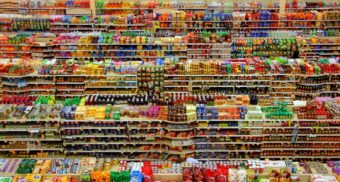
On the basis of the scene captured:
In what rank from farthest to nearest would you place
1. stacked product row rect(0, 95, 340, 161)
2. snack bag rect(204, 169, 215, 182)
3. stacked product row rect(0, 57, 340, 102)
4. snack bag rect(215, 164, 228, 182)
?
stacked product row rect(0, 57, 340, 102), stacked product row rect(0, 95, 340, 161), snack bag rect(215, 164, 228, 182), snack bag rect(204, 169, 215, 182)

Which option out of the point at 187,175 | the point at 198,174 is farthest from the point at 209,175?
the point at 187,175

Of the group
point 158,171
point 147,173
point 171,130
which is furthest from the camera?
point 171,130

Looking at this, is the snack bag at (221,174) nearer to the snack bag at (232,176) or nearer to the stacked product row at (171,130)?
the snack bag at (232,176)

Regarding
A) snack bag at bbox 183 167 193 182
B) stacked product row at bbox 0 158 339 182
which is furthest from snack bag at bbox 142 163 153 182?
snack bag at bbox 183 167 193 182

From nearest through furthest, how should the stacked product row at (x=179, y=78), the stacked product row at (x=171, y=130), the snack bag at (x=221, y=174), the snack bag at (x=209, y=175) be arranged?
the snack bag at (x=209, y=175) → the snack bag at (x=221, y=174) → the stacked product row at (x=171, y=130) → the stacked product row at (x=179, y=78)

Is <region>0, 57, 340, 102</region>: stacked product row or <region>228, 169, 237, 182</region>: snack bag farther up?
<region>0, 57, 340, 102</region>: stacked product row

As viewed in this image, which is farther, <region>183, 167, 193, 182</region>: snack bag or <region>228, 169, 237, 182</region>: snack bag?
<region>228, 169, 237, 182</region>: snack bag

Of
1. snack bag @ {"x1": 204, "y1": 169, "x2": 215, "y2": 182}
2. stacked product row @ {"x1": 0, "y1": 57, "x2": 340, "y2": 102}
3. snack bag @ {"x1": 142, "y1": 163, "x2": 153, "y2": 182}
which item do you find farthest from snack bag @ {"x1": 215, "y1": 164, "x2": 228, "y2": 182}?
stacked product row @ {"x1": 0, "y1": 57, "x2": 340, "y2": 102}

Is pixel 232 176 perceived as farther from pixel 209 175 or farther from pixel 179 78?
pixel 179 78

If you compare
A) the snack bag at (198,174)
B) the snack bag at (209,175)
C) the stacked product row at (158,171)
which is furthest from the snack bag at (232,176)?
the snack bag at (198,174)

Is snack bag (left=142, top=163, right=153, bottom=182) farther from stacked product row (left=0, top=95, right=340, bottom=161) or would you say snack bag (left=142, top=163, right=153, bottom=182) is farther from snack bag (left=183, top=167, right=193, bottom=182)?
stacked product row (left=0, top=95, right=340, bottom=161)

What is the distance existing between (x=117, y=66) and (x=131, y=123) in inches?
140

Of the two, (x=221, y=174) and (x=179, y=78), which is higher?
(x=179, y=78)

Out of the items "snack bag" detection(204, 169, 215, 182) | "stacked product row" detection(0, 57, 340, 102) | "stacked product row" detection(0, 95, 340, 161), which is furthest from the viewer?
"stacked product row" detection(0, 57, 340, 102)
